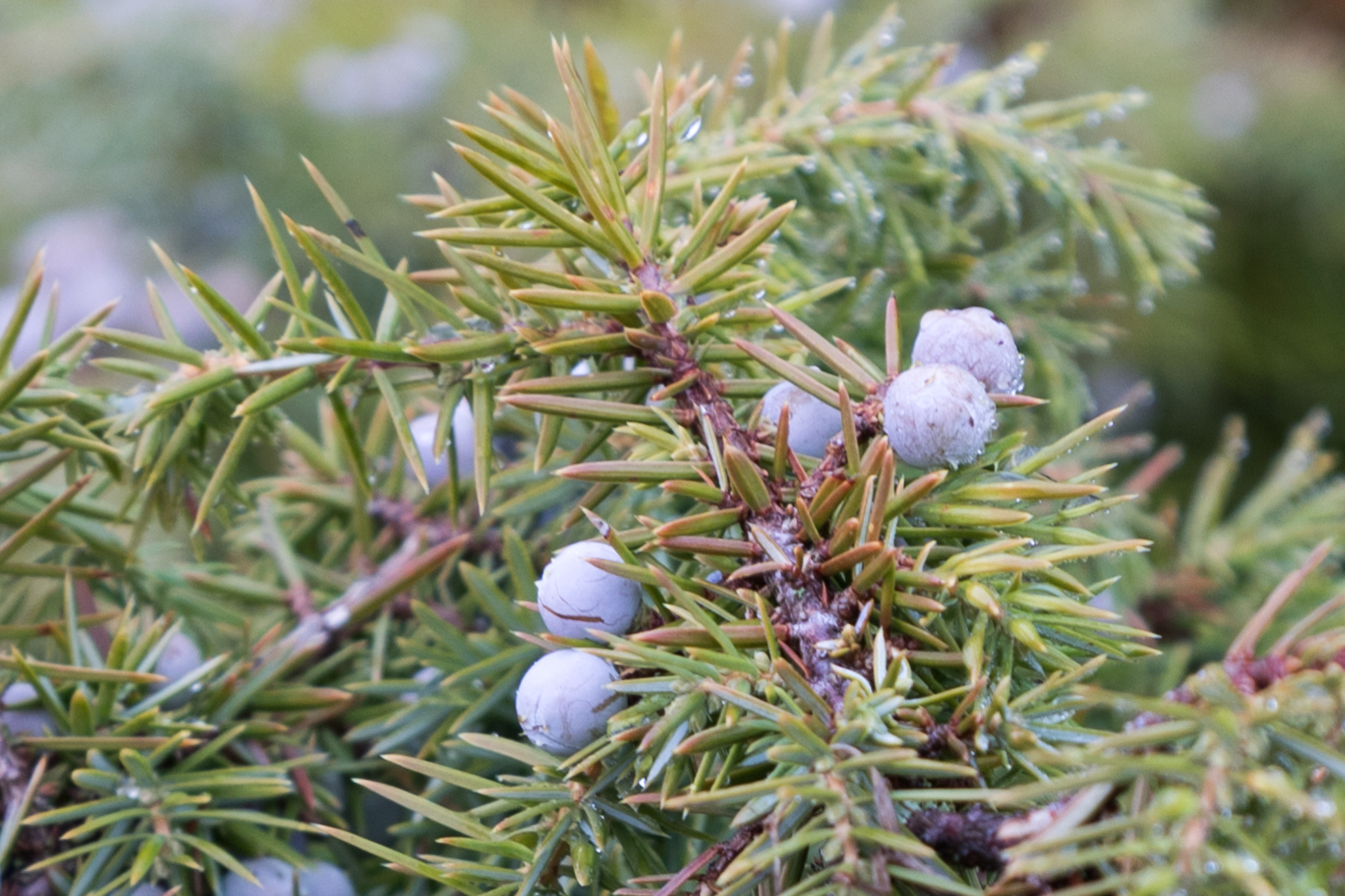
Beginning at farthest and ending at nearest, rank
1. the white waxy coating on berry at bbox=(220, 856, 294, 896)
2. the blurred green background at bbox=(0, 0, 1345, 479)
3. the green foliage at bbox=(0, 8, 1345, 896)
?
the blurred green background at bbox=(0, 0, 1345, 479) < the white waxy coating on berry at bbox=(220, 856, 294, 896) < the green foliage at bbox=(0, 8, 1345, 896)

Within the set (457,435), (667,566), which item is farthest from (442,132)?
(667,566)

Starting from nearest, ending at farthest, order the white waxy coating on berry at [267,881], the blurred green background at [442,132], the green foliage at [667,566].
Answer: the green foliage at [667,566] → the white waxy coating on berry at [267,881] → the blurred green background at [442,132]

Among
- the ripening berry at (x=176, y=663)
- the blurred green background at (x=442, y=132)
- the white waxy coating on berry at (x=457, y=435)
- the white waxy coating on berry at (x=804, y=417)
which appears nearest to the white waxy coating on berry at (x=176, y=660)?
the ripening berry at (x=176, y=663)

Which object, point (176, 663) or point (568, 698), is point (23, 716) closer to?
point (176, 663)

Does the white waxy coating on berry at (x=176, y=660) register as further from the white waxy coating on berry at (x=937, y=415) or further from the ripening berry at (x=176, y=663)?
the white waxy coating on berry at (x=937, y=415)

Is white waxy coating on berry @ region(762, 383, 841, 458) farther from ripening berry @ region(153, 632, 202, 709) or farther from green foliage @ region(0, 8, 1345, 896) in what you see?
ripening berry @ region(153, 632, 202, 709)

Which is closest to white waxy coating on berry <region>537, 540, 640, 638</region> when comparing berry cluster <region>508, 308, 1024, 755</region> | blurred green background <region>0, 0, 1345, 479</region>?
berry cluster <region>508, 308, 1024, 755</region>

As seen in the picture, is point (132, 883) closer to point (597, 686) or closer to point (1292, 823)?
point (597, 686)
